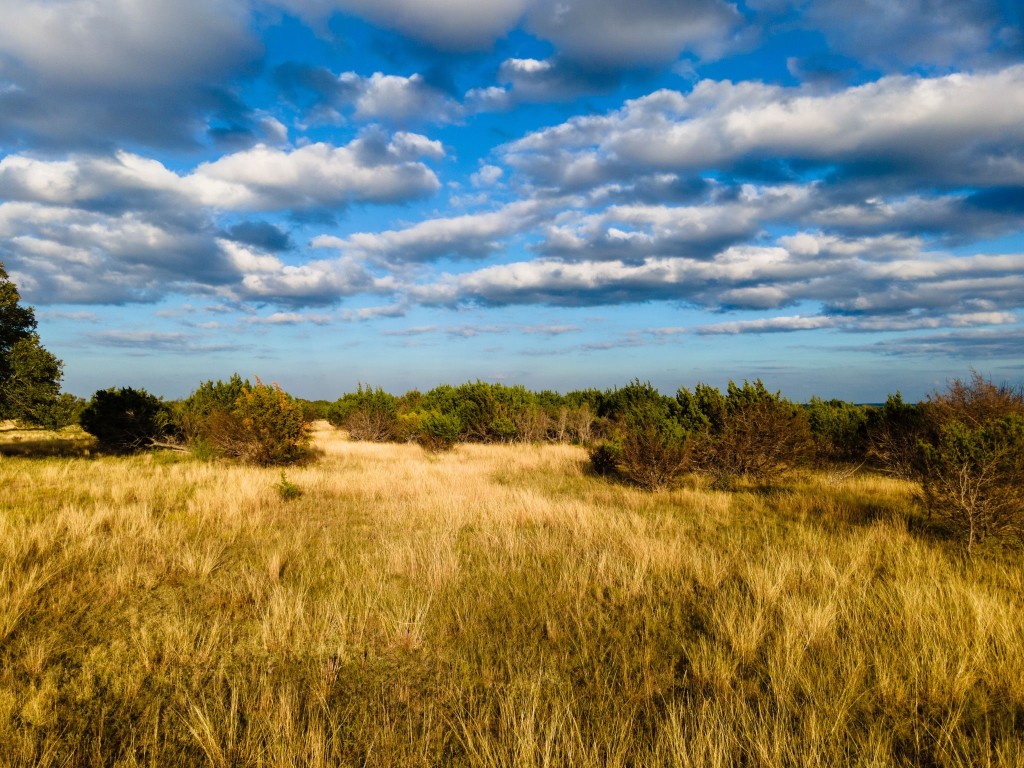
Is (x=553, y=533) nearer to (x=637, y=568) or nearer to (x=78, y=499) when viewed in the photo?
(x=637, y=568)

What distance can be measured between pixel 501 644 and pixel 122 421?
1994cm

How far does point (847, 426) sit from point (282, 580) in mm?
21112

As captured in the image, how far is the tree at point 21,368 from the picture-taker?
1294 cm

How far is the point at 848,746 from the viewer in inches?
103

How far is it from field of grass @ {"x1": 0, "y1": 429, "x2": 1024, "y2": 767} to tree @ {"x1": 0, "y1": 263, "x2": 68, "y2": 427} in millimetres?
8366

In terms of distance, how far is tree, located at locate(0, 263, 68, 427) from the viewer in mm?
12938

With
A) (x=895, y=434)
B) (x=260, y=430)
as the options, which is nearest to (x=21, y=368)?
(x=260, y=430)

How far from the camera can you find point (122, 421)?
57.0 feet

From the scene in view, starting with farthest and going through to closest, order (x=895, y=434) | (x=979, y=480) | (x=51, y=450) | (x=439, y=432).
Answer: (x=439, y=432)
(x=51, y=450)
(x=895, y=434)
(x=979, y=480)

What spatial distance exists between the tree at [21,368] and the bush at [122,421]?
3907mm

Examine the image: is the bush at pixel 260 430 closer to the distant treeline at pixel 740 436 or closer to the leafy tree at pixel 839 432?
the distant treeline at pixel 740 436

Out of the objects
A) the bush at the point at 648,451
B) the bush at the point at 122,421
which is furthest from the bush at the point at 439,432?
the bush at the point at 122,421

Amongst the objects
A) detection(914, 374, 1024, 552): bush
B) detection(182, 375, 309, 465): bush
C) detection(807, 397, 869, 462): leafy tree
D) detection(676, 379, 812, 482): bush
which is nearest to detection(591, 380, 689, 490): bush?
detection(676, 379, 812, 482): bush

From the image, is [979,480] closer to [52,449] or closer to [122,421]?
[122,421]
